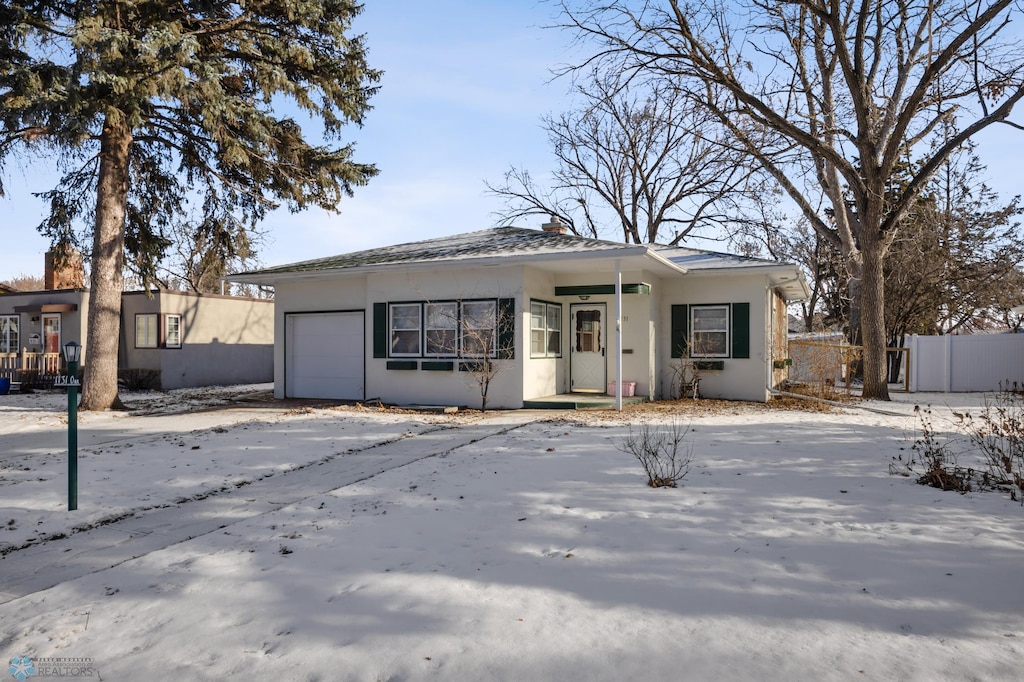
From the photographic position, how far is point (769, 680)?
279cm

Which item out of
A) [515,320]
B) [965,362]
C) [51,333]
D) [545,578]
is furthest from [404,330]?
[965,362]

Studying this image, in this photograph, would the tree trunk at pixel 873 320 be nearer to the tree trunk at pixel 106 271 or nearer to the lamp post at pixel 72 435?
the lamp post at pixel 72 435

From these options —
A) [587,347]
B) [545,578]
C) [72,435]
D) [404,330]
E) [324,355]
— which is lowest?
[545,578]

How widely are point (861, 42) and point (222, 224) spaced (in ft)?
48.4

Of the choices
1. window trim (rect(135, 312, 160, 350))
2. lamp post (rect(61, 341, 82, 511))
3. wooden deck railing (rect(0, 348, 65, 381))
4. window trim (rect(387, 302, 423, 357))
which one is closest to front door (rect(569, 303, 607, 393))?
window trim (rect(387, 302, 423, 357))

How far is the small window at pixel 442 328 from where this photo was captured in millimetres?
13484

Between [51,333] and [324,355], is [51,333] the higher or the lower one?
the higher one

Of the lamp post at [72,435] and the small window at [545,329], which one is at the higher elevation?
the small window at [545,329]

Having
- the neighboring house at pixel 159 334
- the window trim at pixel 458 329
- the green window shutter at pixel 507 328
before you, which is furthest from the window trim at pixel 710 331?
the neighboring house at pixel 159 334

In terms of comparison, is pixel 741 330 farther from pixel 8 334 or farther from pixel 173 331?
pixel 8 334

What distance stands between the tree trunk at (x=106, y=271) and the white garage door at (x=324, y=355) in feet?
11.5

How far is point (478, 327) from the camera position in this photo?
13227mm

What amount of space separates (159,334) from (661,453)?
16.4 metres

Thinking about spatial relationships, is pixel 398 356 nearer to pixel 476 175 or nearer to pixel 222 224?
pixel 222 224
